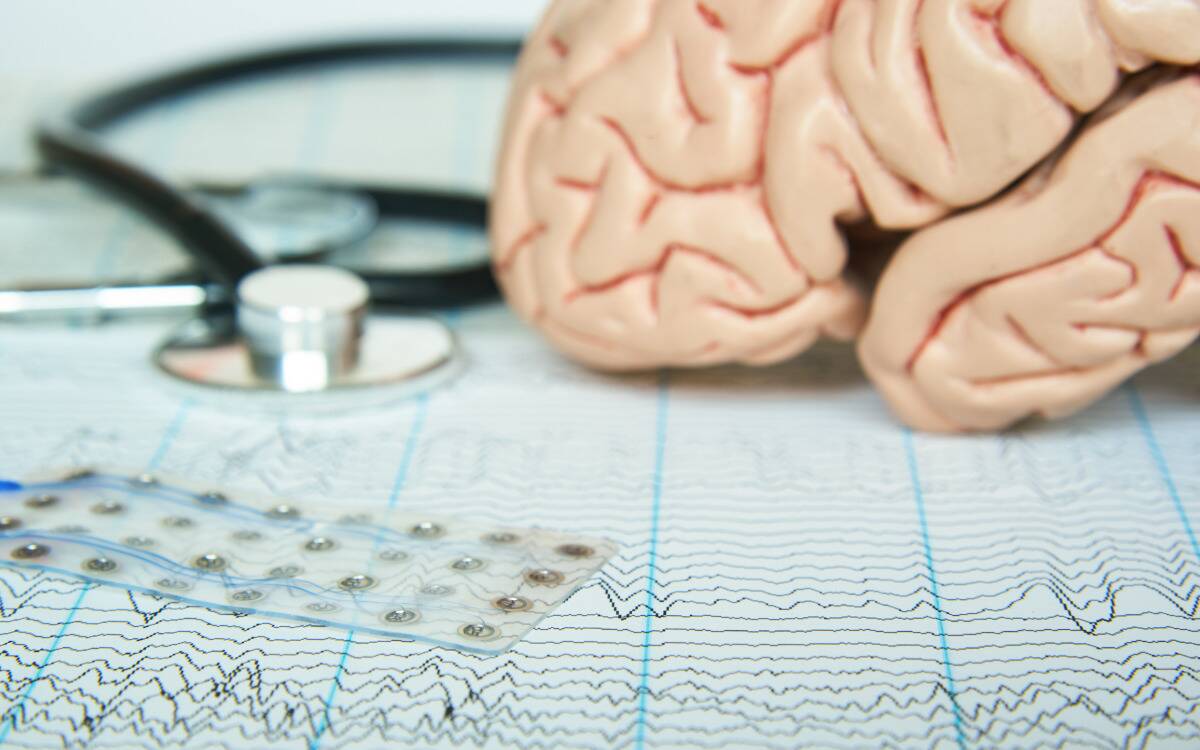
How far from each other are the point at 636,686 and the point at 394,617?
172 mm

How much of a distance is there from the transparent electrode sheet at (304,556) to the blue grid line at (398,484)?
30 millimetres

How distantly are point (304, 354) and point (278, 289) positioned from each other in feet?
0.21

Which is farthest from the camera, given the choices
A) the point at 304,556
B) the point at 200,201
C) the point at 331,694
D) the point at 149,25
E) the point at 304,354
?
the point at 149,25

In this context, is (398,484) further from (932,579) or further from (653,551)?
(932,579)

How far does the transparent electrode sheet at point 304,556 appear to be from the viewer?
0.98 meters

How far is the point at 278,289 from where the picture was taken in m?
1.35

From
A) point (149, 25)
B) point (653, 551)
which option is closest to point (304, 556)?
point (653, 551)

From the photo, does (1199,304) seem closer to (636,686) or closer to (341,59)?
(636,686)

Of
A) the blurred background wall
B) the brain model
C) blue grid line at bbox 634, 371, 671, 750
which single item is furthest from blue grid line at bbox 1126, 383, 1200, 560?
the blurred background wall

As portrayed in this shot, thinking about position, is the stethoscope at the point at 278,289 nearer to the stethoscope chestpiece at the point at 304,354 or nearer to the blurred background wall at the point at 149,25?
the stethoscope chestpiece at the point at 304,354

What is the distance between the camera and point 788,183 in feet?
3.85

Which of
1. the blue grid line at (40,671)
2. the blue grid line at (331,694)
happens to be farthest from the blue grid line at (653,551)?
the blue grid line at (40,671)

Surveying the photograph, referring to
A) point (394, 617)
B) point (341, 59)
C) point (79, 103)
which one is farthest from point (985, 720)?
point (341, 59)

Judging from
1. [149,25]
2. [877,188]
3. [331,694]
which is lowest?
[149,25]
